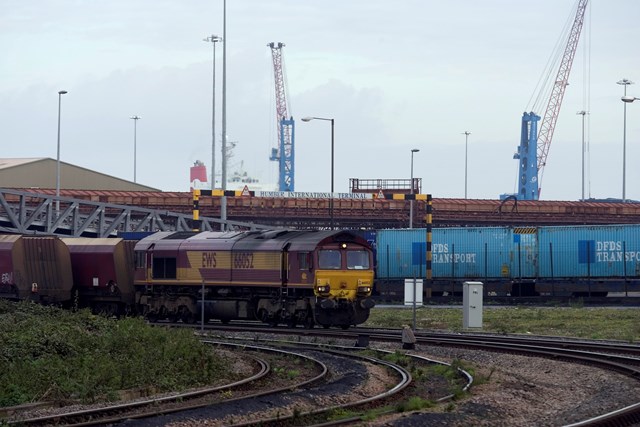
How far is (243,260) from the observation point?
38969 millimetres

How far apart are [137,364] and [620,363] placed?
1156cm

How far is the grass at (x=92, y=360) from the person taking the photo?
19578 millimetres

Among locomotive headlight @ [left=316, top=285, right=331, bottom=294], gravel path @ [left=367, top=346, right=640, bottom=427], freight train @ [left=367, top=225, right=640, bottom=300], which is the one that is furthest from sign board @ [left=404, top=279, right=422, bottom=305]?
freight train @ [left=367, top=225, right=640, bottom=300]

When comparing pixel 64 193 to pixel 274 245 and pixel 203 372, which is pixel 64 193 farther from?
pixel 203 372

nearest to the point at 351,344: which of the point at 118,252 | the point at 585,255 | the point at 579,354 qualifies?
the point at 579,354

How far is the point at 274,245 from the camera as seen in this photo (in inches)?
1503

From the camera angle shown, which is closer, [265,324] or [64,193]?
[265,324]

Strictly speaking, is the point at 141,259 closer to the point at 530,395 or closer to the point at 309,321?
the point at 309,321

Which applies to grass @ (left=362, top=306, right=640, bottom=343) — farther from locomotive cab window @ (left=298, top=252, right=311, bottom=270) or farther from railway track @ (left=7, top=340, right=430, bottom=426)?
railway track @ (left=7, top=340, right=430, bottom=426)

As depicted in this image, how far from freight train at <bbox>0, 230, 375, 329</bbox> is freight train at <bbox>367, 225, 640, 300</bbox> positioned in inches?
607

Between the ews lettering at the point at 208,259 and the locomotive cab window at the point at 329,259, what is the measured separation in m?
5.20

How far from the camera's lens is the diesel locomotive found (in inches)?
1449

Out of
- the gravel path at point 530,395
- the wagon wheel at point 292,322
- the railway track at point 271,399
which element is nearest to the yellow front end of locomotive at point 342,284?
the wagon wheel at point 292,322

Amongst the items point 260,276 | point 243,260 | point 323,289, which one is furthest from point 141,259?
point 323,289
